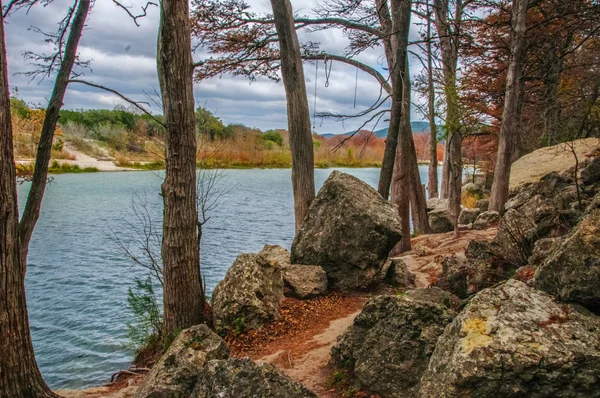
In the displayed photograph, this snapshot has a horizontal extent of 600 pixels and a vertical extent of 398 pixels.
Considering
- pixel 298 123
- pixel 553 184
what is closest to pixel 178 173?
pixel 298 123

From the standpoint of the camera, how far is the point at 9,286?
377 cm

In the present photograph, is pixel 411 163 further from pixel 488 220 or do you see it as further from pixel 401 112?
pixel 488 220

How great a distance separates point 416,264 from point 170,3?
561 centimetres

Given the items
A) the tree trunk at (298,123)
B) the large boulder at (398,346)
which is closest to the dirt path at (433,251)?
the tree trunk at (298,123)

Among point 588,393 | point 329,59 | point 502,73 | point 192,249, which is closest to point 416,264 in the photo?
point 192,249

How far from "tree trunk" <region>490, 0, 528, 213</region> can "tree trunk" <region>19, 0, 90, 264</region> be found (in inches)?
294

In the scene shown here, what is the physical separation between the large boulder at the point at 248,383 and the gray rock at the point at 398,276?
160 inches

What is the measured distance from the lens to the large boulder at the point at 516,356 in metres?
2.38

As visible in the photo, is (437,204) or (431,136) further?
(431,136)

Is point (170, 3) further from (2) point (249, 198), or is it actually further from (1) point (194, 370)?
(2) point (249, 198)

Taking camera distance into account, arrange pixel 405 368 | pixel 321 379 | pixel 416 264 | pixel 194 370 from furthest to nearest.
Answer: pixel 416 264 → pixel 321 379 → pixel 194 370 → pixel 405 368

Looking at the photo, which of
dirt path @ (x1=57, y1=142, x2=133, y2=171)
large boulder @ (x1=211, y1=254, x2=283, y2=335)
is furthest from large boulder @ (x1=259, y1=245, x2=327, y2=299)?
dirt path @ (x1=57, y1=142, x2=133, y2=171)

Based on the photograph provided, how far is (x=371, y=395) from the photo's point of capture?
3.40m

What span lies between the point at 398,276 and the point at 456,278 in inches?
63.1
